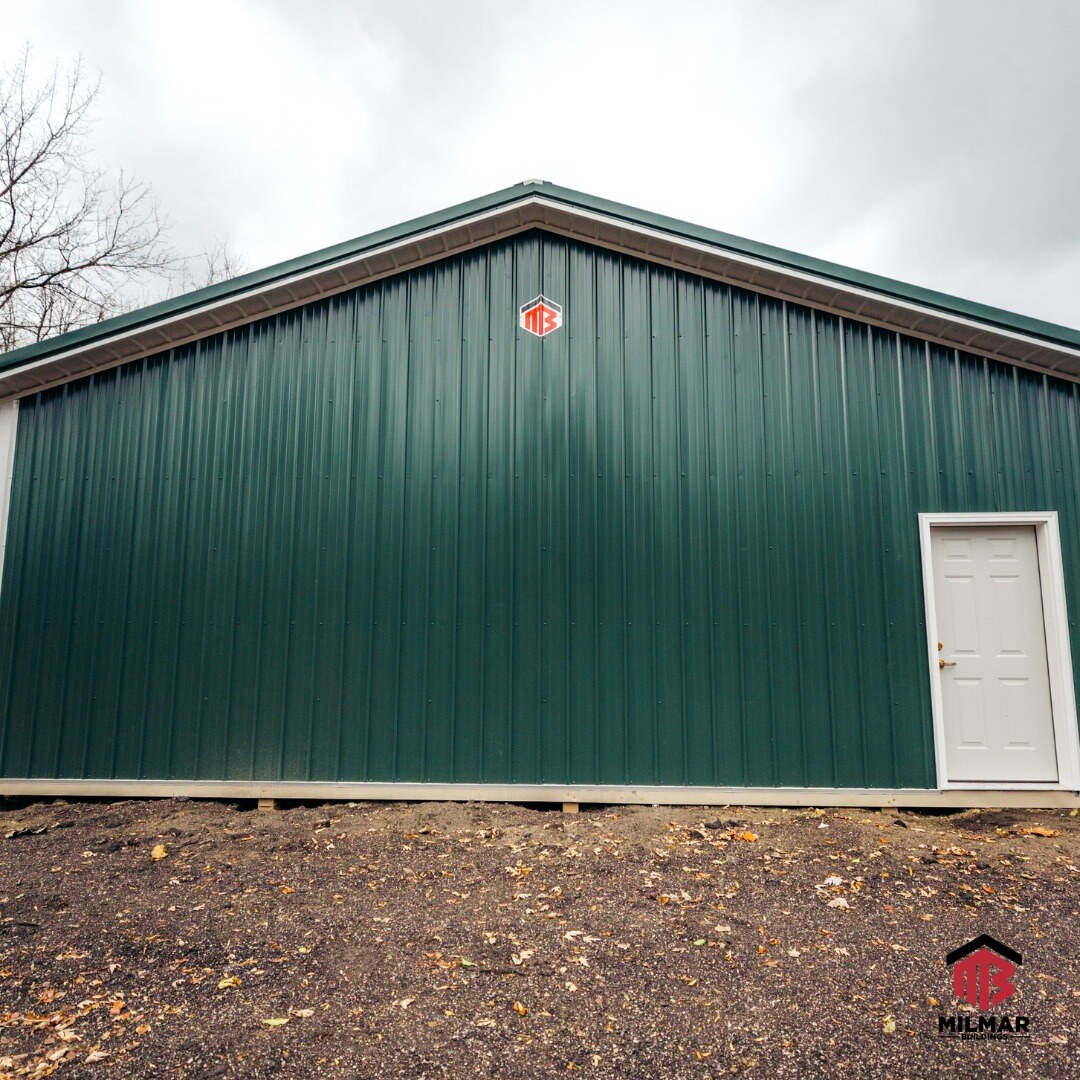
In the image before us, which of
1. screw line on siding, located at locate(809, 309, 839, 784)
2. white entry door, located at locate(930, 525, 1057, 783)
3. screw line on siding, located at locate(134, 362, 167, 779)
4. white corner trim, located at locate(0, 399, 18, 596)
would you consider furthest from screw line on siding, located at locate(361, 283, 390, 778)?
white entry door, located at locate(930, 525, 1057, 783)

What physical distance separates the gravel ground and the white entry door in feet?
1.72

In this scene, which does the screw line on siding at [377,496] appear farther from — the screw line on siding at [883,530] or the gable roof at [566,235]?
the screw line on siding at [883,530]

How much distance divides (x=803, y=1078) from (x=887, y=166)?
5547 centimetres

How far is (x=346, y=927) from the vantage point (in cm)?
379

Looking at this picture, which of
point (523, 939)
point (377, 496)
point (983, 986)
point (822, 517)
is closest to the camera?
point (983, 986)

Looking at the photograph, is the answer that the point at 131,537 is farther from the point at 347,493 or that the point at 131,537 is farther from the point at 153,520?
the point at 347,493

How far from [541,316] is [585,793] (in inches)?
181

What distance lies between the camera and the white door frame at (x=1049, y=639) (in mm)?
5555

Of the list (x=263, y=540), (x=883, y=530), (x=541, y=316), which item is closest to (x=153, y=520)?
(x=263, y=540)

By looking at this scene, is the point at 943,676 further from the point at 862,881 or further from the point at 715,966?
the point at 715,966

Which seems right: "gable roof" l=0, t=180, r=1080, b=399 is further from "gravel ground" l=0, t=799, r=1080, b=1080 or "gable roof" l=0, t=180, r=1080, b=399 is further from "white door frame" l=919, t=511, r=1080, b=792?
"gravel ground" l=0, t=799, r=1080, b=1080

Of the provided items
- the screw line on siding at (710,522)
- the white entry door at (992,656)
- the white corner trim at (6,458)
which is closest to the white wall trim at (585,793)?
the white entry door at (992,656)

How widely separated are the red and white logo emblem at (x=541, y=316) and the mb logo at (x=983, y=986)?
18.6 feet

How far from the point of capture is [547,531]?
608 centimetres
